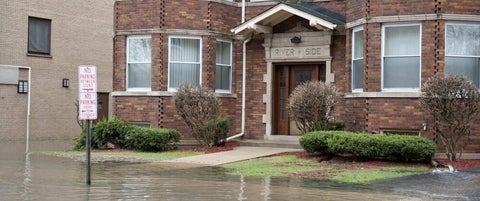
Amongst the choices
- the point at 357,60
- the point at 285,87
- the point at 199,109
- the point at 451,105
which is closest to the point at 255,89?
the point at 285,87

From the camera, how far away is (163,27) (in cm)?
1952

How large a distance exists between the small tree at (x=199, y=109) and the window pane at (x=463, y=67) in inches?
253

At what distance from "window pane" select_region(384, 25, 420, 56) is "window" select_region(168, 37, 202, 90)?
6183 mm

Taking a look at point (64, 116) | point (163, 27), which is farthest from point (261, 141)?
point (64, 116)

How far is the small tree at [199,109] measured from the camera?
1802cm

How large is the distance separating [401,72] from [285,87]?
4602mm

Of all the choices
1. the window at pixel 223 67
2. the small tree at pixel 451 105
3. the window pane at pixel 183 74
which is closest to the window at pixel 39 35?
the window pane at pixel 183 74

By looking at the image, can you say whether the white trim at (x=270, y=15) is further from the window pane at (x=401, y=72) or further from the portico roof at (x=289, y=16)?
the window pane at (x=401, y=72)

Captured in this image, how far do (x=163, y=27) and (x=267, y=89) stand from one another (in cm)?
374

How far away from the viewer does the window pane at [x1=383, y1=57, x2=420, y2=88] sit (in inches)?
626

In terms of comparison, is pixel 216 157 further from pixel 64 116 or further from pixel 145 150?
pixel 64 116

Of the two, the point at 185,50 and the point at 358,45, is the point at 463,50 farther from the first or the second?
the point at 185,50

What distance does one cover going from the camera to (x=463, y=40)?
15.8 metres

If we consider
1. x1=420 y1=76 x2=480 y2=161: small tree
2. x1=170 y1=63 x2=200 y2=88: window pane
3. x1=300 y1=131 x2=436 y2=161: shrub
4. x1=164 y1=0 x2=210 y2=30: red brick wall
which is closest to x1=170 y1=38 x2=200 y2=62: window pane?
x1=170 y1=63 x2=200 y2=88: window pane
